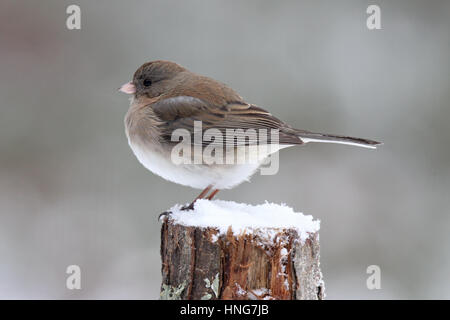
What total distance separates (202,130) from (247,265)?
1.09 metres

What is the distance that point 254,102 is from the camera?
6.01 m

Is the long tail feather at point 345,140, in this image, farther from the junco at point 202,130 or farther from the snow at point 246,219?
the snow at point 246,219

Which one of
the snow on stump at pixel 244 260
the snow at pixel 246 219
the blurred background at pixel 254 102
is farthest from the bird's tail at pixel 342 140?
the blurred background at pixel 254 102

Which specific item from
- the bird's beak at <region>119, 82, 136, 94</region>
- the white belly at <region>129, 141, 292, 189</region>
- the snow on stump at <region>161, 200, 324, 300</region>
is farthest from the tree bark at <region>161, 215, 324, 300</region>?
the bird's beak at <region>119, 82, 136, 94</region>

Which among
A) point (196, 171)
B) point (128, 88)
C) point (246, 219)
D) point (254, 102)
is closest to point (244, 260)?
point (246, 219)

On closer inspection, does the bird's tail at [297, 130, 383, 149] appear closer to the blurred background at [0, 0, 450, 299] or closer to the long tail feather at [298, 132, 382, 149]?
the long tail feather at [298, 132, 382, 149]

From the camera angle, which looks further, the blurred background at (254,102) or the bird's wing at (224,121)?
the blurred background at (254,102)

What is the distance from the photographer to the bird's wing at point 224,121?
3.11 m

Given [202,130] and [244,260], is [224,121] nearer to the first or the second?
[202,130]

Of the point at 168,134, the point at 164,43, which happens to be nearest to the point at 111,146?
the point at 164,43

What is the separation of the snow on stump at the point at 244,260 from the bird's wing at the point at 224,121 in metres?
0.78

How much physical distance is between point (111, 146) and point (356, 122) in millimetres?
3021
